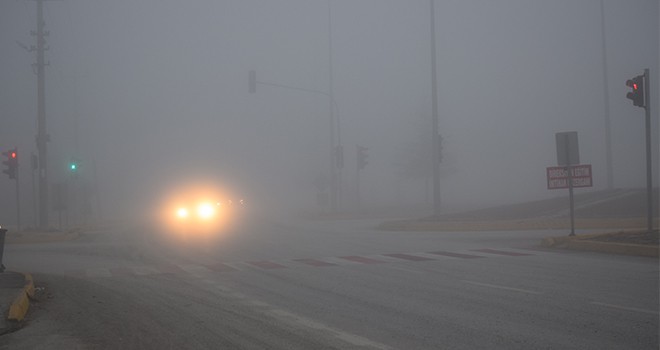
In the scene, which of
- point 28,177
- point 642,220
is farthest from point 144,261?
point 28,177

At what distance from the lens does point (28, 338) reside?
7.59m

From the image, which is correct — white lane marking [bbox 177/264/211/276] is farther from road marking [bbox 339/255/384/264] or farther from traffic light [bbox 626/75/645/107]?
traffic light [bbox 626/75/645/107]

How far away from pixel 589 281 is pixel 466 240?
1037 centimetres

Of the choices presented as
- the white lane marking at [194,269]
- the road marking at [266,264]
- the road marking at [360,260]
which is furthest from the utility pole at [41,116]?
the road marking at [360,260]

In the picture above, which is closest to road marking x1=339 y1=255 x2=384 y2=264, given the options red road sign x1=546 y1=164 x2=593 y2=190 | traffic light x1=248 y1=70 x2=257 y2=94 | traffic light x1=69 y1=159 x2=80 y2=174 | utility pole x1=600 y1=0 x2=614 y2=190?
red road sign x1=546 y1=164 x2=593 y2=190

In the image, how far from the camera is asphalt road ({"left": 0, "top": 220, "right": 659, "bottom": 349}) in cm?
735

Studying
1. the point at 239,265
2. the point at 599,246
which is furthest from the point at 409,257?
the point at 599,246

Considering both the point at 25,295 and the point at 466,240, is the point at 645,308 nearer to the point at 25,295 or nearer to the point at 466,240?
the point at 25,295

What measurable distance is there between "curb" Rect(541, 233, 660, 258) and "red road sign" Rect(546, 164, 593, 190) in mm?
2276

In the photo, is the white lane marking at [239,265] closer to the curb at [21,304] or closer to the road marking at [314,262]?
the road marking at [314,262]

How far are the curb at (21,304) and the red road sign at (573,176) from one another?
15.5 metres

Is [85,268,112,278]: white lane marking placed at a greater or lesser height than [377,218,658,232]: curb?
lesser

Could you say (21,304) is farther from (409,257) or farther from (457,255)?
(457,255)

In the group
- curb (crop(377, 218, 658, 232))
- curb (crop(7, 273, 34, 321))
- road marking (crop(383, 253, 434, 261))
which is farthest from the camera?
curb (crop(377, 218, 658, 232))
